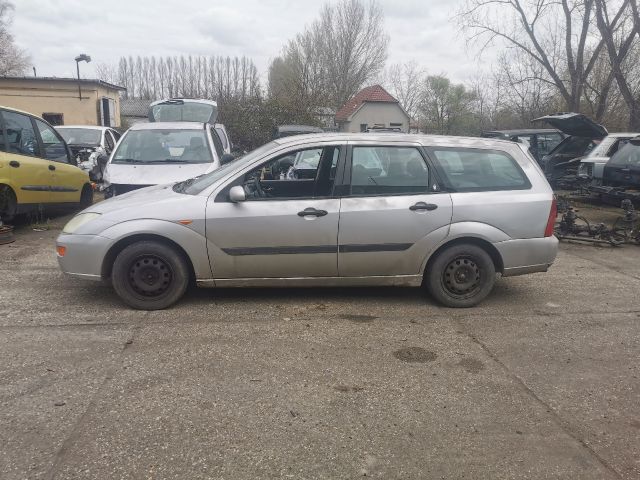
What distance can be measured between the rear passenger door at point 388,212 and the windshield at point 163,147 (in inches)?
155

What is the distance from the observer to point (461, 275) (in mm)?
4984

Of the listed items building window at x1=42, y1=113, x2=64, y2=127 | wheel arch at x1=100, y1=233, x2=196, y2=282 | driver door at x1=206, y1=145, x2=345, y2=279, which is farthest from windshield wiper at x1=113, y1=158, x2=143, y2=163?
building window at x1=42, y1=113, x2=64, y2=127

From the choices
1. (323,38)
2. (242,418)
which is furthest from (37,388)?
(323,38)

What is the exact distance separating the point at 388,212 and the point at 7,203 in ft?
19.3

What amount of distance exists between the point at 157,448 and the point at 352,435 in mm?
1069

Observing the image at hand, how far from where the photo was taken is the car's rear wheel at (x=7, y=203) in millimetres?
7398

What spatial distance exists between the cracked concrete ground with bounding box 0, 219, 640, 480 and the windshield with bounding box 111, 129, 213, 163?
10.4ft

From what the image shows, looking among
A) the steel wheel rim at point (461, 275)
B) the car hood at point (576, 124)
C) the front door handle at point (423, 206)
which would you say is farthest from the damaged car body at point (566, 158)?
the front door handle at point (423, 206)

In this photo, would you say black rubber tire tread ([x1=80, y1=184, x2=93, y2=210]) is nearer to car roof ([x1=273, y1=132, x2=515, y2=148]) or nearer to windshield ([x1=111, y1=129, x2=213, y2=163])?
windshield ([x1=111, y1=129, x2=213, y2=163])

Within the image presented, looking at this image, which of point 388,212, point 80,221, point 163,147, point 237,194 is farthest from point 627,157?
point 80,221

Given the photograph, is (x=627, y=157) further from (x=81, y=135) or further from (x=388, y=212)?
(x=81, y=135)

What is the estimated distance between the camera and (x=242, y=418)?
3.04m

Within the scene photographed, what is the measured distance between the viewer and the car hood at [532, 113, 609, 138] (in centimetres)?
1184

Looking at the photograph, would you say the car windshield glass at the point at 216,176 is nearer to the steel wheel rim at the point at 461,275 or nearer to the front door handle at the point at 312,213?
the front door handle at the point at 312,213
